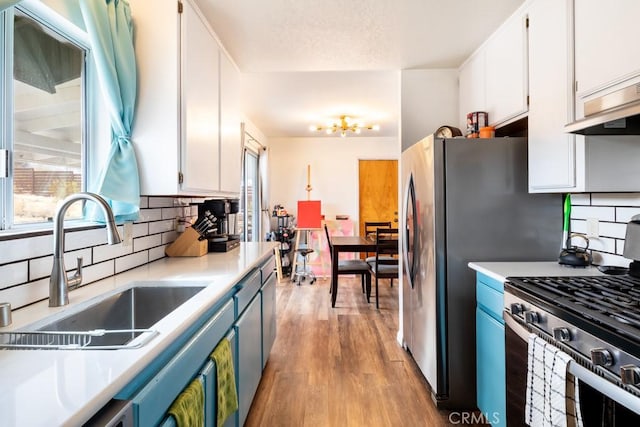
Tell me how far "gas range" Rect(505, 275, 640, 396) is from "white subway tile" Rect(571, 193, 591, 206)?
492mm

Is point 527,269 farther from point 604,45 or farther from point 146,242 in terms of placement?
point 146,242

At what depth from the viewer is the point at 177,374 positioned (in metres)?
0.95

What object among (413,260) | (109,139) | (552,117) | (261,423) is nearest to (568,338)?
(552,117)

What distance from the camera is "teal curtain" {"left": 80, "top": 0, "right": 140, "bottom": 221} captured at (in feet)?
4.75

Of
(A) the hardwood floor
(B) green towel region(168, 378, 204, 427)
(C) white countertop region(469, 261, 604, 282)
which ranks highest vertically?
(C) white countertop region(469, 261, 604, 282)

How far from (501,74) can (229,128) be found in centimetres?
192

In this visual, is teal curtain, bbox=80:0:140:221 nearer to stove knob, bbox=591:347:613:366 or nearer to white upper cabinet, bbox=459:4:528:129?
stove knob, bbox=591:347:613:366

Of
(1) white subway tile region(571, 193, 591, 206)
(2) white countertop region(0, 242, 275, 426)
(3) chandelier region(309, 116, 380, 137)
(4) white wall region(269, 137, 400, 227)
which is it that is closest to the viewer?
(2) white countertop region(0, 242, 275, 426)

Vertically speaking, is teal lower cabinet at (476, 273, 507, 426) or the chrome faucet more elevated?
the chrome faucet

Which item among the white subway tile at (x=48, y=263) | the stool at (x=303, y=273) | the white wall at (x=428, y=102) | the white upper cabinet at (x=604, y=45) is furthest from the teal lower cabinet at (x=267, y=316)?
the stool at (x=303, y=273)

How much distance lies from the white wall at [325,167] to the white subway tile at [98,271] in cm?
430

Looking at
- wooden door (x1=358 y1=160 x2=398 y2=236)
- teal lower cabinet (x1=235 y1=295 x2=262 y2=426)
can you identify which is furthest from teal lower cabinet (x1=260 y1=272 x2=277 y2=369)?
wooden door (x1=358 y1=160 x2=398 y2=236)

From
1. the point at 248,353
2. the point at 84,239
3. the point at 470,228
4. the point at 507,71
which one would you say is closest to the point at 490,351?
the point at 470,228

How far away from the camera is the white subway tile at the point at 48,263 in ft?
3.82
